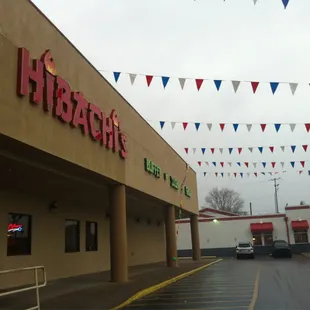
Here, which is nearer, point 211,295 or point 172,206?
point 211,295

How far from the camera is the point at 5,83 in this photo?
359 inches

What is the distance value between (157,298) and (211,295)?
1.63 m

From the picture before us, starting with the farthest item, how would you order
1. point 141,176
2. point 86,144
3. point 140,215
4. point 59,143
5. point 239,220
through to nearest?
1. point 239,220
2. point 140,215
3. point 141,176
4. point 86,144
5. point 59,143

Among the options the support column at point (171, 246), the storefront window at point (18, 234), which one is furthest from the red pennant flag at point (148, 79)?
the support column at point (171, 246)

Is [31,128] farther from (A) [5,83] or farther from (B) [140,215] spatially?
(B) [140,215]

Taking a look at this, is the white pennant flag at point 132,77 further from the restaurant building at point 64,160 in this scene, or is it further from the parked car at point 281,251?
the parked car at point 281,251

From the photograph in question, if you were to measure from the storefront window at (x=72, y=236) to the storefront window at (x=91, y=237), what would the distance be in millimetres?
1155

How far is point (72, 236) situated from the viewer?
19578 millimetres

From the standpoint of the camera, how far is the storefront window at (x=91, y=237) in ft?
69.6

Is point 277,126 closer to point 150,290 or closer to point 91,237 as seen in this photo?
point 150,290

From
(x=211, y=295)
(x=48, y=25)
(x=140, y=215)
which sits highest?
(x=48, y=25)

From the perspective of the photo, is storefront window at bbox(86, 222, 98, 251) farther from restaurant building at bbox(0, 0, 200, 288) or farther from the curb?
the curb

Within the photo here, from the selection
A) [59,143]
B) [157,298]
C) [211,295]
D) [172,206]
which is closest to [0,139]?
[59,143]

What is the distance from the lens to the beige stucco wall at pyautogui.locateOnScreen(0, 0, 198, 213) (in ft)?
30.7
